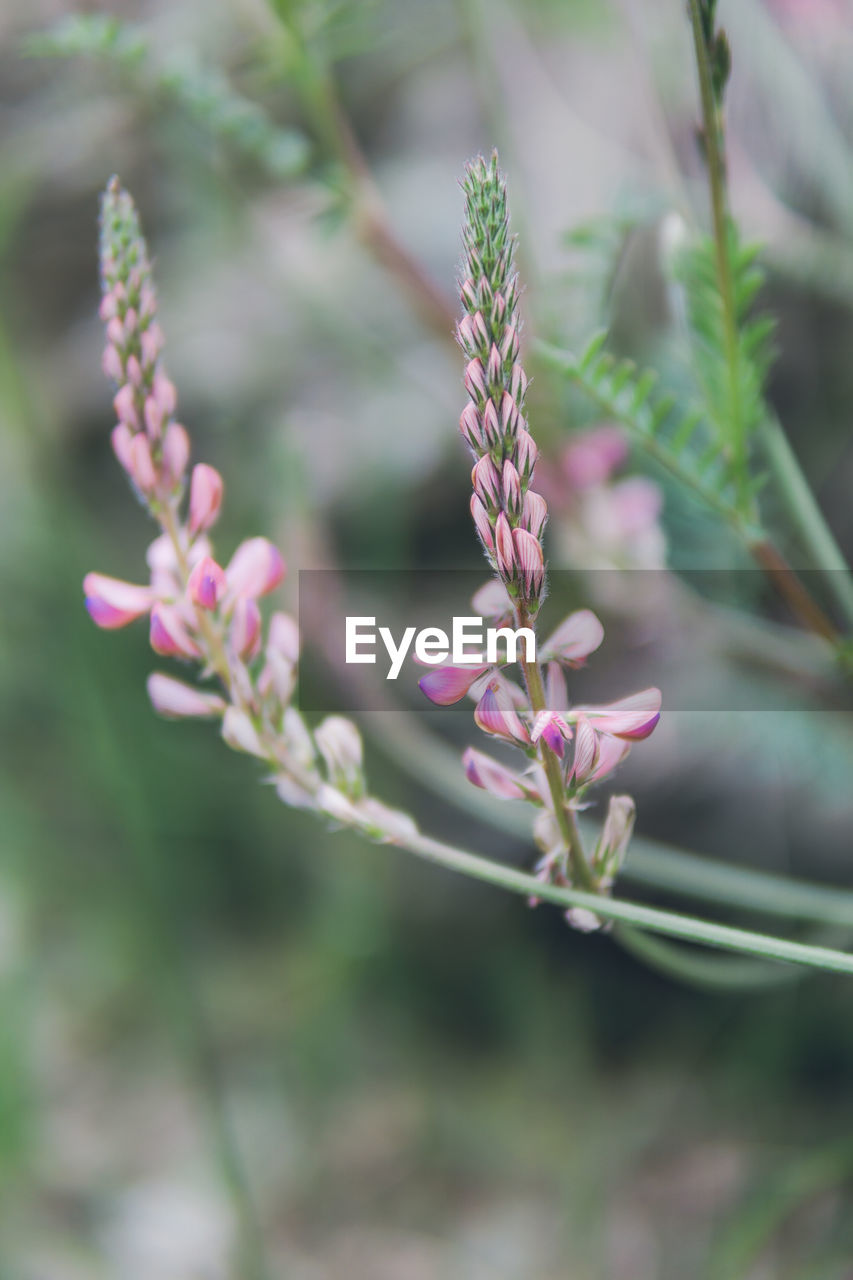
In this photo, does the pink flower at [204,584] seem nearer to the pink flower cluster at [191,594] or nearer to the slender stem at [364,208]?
the pink flower cluster at [191,594]

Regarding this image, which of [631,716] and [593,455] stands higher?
[593,455]

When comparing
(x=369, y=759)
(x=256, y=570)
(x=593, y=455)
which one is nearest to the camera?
(x=256, y=570)

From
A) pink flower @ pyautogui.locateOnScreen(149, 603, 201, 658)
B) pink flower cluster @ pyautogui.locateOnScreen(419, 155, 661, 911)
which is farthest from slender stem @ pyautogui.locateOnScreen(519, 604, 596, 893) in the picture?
pink flower @ pyautogui.locateOnScreen(149, 603, 201, 658)

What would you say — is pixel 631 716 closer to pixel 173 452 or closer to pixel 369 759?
pixel 173 452

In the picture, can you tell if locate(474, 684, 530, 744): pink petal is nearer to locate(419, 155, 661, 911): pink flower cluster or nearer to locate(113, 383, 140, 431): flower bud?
locate(419, 155, 661, 911): pink flower cluster

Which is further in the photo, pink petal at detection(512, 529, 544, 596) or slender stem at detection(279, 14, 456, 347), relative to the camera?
slender stem at detection(279, 14, 456, 347)

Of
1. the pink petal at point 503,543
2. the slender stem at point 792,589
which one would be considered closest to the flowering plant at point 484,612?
the pink petal at point 503,543

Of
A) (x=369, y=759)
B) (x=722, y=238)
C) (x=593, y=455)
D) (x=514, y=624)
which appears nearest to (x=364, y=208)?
(x=593, y=455)

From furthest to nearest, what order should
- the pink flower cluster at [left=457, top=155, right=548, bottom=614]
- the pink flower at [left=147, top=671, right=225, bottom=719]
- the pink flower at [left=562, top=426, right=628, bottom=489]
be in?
the pink flower at [left=562, top=426, right=628, bottom=489] < the pink flower at [left=147, top=671, right=225, bottom=719] < the pink flower cluster at [left=457, top=155, right=548, bottom=614]

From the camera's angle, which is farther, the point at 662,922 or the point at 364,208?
the point at 364,208
